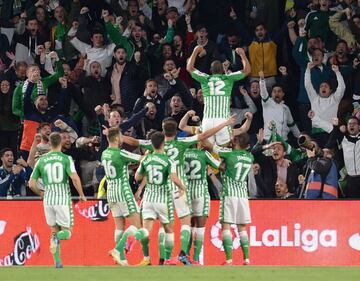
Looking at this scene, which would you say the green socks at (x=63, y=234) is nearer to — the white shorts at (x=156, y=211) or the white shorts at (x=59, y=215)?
the white shorts at (x=59, y=215)

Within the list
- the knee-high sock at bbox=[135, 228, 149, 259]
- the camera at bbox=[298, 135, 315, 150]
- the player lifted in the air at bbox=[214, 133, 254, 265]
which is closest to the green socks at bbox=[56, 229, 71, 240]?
the knee-high sock at bbox=[135, 228, 149, 259]

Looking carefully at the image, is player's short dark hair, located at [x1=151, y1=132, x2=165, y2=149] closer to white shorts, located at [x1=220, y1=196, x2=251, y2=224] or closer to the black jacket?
white shorts, located at [x1=220, y1=196, x2=251, y2=224]

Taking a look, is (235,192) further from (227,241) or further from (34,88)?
(34,88)

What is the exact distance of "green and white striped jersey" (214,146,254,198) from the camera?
23.3m

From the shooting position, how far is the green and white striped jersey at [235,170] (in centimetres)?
2333

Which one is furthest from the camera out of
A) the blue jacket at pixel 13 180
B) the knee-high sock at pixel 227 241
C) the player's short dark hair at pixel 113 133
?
the blue jacket at pixel 13 180

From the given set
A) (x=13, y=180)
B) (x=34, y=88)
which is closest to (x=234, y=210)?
(x=13, y=180)

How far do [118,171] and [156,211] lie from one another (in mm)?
968

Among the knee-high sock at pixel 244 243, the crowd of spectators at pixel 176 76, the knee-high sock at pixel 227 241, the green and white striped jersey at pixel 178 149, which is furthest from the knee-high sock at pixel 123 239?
the crowd of spectators at pixel 176 76

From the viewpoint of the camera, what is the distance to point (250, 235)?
2497cm

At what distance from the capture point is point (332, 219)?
24969mm

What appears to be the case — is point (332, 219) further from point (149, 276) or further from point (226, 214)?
point (149, 276)

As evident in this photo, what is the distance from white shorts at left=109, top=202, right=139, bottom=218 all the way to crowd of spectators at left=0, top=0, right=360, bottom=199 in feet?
10.4

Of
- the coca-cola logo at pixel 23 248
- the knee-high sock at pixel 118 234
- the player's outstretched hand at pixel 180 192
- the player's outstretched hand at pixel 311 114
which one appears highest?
the player's outstretched hand at pixel 311 114
